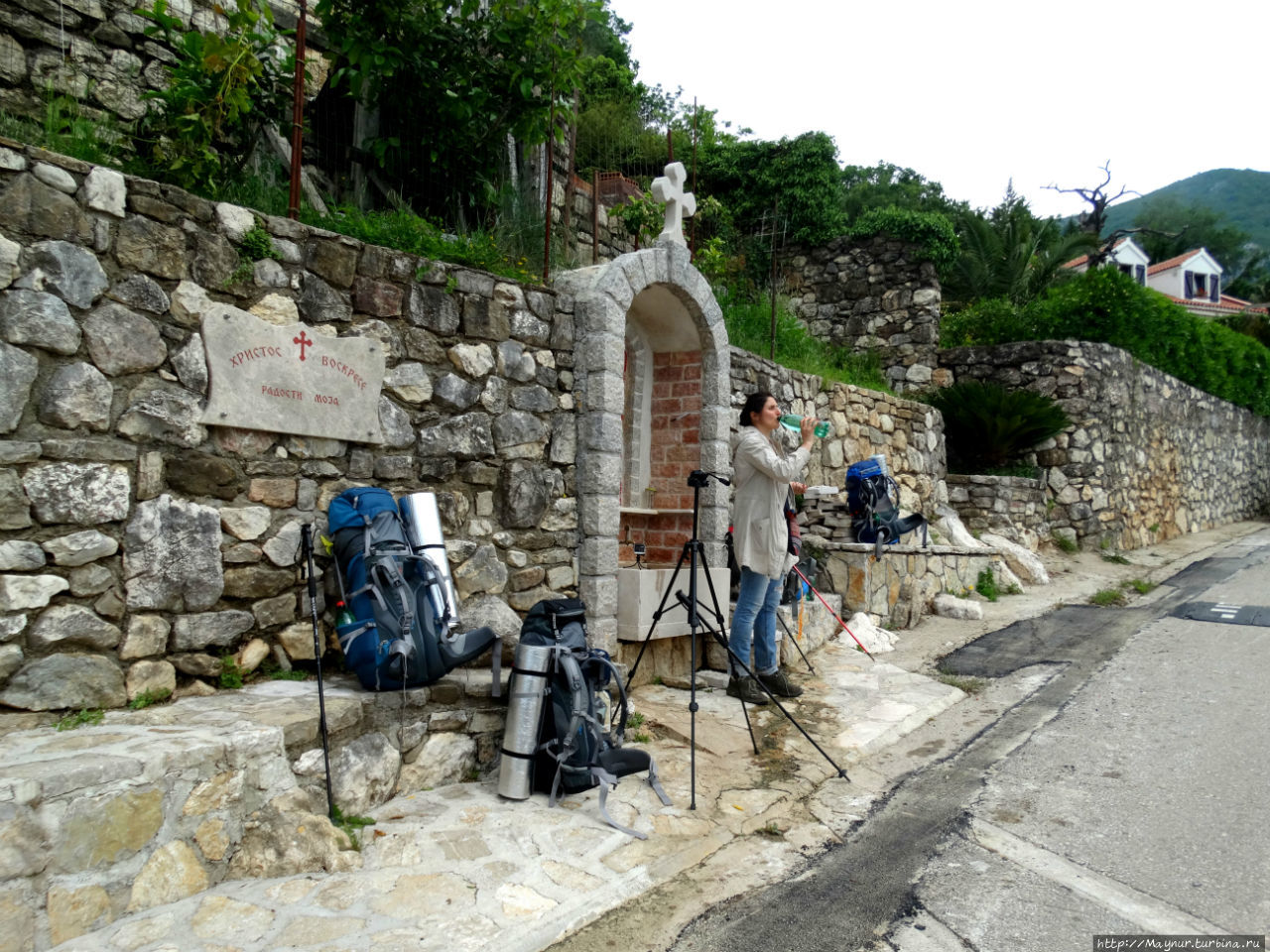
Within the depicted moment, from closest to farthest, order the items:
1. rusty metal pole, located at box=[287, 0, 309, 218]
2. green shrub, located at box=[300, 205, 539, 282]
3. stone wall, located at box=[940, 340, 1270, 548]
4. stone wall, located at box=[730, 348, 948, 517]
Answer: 1. rusty metal pole, located at box=[287, 0, 309, 218]
2. green shrub, located at box=[300, 205, 539, 282]
3. stone wall, located at box=[730, 348, 948, 517]
4. stone wall, located at box=[940, 340, 1270, 548]

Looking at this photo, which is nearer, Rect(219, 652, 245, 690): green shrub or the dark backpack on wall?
Rect(219, 652, 245, 690): green shrub

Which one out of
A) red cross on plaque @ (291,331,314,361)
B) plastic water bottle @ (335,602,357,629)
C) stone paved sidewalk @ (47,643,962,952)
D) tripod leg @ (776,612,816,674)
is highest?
red cross on plaque @ (291,331,314,361)

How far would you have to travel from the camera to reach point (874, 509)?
742 cm

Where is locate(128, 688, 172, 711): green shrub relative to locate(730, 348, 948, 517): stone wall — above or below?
below

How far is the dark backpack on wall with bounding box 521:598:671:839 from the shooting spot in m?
3.62

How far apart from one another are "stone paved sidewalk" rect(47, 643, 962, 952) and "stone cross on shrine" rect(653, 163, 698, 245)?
3.15 m

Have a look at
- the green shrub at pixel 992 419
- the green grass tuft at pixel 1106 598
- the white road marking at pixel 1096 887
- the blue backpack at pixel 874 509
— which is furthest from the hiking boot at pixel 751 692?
the green shrub at pixel 992 419

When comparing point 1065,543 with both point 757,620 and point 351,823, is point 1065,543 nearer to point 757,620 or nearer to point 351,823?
point 757,620

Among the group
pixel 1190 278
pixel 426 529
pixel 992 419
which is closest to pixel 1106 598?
pixel 992 419

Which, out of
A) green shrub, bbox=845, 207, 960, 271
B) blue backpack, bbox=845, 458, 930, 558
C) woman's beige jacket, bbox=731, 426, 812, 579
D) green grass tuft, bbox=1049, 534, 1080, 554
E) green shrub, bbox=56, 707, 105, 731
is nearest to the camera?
green shrub, bbox=56, 707, 105, 731

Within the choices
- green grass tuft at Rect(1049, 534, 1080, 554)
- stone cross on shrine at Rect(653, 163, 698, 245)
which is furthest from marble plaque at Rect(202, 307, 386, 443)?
green grass tuft at Rect(1049, 534, 1080, 554)

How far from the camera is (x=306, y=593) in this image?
3.84 meters

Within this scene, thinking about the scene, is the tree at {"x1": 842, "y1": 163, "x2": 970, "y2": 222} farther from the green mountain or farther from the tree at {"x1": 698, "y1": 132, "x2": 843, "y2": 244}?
the green mountain

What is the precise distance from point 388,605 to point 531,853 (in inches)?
46.3
